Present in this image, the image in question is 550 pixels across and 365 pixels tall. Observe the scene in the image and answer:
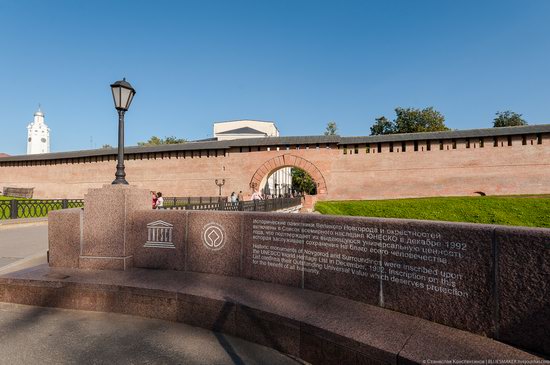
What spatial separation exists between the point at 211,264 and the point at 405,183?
27.6 meters

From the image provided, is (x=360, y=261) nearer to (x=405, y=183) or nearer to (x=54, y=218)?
(x=54, y=218)

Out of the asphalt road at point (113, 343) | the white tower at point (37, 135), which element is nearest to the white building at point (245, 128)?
the white tower at point (37, 135)

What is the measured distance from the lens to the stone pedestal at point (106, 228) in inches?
191

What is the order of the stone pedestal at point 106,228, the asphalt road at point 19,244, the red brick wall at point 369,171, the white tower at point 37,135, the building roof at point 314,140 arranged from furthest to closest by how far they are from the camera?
the white tower at point 37,135 < the building roof at point 314,140 < the red brick wall at point 369,171 < the asphalt road at point 19,244 < the stone pedestal at point 106,228

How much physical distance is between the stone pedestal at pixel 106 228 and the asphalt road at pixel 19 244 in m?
2.71

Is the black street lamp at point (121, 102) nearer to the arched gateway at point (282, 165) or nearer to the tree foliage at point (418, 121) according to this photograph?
the arched gateway at point (282, 165)

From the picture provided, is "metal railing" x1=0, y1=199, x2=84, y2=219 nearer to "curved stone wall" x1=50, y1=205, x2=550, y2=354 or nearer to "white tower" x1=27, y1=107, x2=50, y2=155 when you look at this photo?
"curved stone wall" x1=50, y1=205, x2=550, y2=354

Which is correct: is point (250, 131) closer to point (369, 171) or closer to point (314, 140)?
point (314, 140)

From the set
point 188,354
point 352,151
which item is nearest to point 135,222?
point 188,354

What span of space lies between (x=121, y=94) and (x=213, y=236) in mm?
3091

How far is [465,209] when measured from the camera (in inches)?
938

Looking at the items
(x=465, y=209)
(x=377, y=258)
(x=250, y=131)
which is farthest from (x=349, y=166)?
(x=250, y=131)

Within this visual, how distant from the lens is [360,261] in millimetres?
3312

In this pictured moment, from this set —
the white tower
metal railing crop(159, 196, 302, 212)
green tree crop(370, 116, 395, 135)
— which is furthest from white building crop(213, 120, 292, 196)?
the white tower
